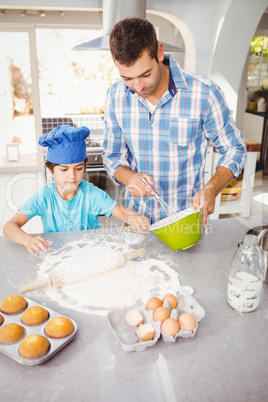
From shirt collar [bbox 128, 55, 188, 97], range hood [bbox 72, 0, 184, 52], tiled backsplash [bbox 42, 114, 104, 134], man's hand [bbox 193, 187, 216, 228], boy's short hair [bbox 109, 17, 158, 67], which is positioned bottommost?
man's hand [bbox 193, 187, 216, 228]

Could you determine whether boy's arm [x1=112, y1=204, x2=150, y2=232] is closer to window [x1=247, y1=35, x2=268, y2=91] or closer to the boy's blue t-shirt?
the boy's blue t-shirt

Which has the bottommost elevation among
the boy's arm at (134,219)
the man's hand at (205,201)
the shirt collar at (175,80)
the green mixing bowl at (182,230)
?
the boy's arm at (134,219)

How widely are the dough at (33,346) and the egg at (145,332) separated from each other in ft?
0.68

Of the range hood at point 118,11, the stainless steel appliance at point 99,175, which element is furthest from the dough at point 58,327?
the stainless steel appliance at point 99,175

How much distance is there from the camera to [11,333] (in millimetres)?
787

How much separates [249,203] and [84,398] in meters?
2.86

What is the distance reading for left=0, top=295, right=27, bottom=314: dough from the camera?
88cm

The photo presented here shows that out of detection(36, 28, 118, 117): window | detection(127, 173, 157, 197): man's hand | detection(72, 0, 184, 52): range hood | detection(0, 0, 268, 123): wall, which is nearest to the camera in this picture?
detection(127, 173, 157, 197): man's hand

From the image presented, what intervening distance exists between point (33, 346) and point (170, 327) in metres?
0.30

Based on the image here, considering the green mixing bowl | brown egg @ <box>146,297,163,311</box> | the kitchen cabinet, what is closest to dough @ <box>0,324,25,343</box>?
brown egg @ <box>146,297,163,311</box>

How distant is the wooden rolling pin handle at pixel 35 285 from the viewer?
996 mm

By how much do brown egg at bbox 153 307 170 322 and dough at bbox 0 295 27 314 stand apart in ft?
1.12

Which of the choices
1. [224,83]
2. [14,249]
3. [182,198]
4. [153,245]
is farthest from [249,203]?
[14,249]

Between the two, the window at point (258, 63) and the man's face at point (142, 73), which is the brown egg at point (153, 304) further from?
the window at point (258, 63)
